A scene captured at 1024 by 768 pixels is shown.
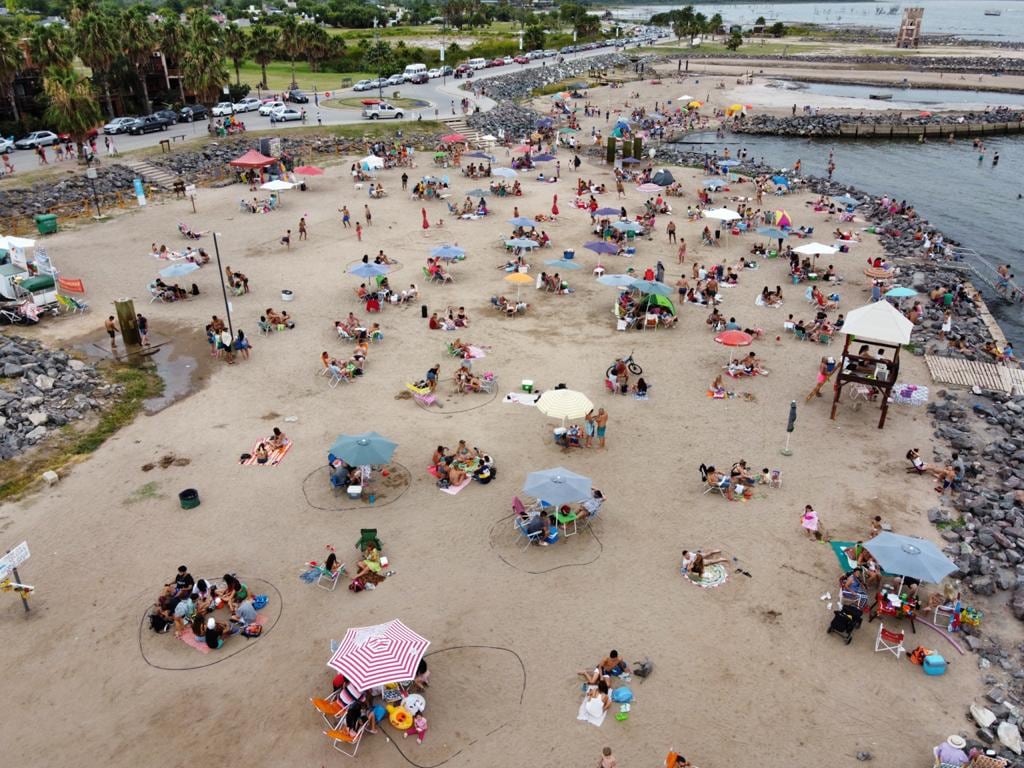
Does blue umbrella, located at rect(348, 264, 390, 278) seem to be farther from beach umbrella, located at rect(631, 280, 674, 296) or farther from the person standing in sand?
the person standing in sand

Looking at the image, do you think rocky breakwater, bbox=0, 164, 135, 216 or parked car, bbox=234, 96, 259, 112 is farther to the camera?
parked car, bbox=234, 96, 259, 112

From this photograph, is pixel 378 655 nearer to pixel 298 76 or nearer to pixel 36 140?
pixel 36 140

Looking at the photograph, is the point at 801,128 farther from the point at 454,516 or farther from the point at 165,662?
the point at 165,662

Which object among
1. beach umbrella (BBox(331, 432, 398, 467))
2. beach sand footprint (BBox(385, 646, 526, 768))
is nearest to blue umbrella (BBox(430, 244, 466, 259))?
beach umbrella (BBox(331, 432, 398, 467))

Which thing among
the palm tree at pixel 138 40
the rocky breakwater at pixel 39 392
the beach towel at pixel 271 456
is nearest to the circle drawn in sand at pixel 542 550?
the beach towel at pixel 271 456

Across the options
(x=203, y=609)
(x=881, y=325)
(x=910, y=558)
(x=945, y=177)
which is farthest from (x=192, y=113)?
(x=910, y=558)

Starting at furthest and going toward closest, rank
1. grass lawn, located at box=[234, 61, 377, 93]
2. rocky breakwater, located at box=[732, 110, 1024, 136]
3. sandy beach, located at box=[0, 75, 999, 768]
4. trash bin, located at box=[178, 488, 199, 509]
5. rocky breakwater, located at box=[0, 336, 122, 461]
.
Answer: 1. grass lawn, located at box=[234, 61, 377, 93]
2. rocky breakwater, located at box=[732, 110, 1024, 136]
3. rocky breakwater, located at box=[0, 336, 122, 461]
4. trash bin, located at box=[178, 488, 199, 509]
5. sandy beach, located at box=[0, 75, 999, 768]

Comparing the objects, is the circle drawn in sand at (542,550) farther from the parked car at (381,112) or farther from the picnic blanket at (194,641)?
the parked car at (381,112)
